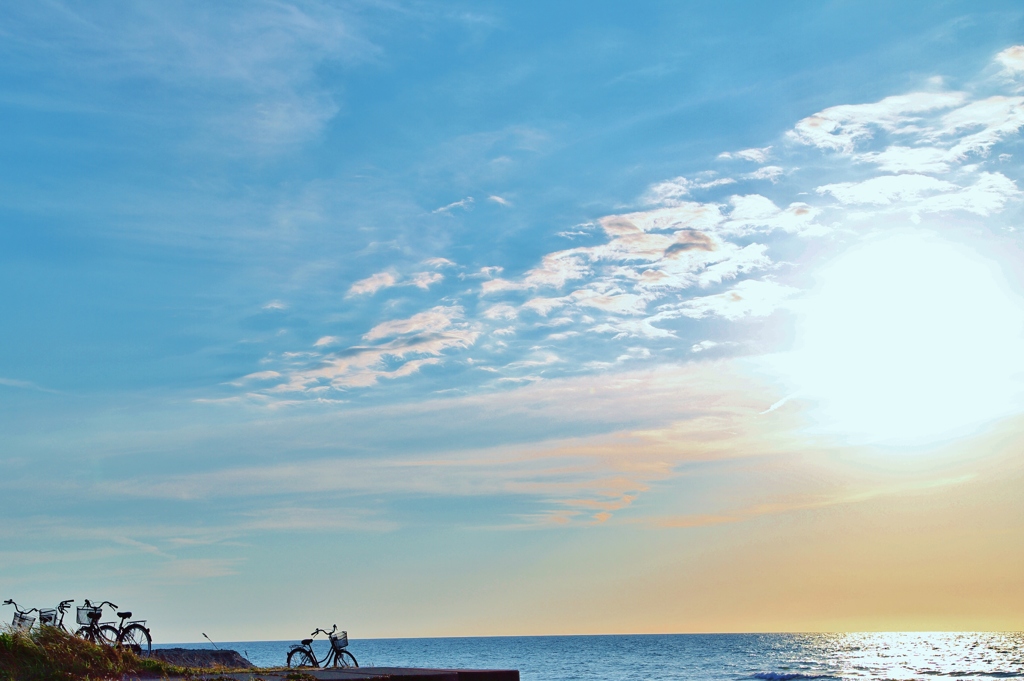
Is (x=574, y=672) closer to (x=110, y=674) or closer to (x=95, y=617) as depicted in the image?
(x=95, y=617)

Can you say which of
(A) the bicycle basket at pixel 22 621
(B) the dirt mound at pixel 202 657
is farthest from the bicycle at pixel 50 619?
(B) the dirt mound at pixel 202 657

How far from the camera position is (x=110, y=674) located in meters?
13.9

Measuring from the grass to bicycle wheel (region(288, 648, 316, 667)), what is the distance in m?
8.75

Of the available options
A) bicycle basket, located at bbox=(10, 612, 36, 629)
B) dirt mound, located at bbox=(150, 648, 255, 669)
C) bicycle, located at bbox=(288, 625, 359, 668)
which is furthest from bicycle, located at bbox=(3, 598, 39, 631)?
dirt mound, located at bbox=(150, 648, 255, 669)

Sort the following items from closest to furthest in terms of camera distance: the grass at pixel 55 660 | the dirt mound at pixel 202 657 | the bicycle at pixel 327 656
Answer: the grass at pixel 55 660, the bicycle at pixel 327 656, the dirt mound at pixel 202 657

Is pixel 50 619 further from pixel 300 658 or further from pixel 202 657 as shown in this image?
pixel 202 657

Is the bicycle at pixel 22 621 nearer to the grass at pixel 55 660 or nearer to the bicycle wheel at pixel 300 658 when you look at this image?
the grass at pixel 55 660

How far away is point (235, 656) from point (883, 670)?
192ft

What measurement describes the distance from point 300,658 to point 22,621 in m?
10.2

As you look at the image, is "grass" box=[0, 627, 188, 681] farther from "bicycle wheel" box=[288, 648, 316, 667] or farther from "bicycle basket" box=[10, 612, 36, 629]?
"bicycle wheel" box=[288, 648, 316, 667]

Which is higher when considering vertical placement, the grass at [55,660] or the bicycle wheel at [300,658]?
the grass at [55,660]

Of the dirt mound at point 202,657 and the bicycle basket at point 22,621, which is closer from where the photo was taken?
the bicycle basket at point 22,621

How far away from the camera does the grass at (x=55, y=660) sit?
1318 centimetres

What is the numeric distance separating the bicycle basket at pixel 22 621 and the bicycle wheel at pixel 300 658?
9.16 meters
